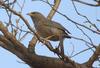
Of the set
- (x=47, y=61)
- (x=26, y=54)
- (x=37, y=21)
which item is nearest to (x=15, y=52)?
(x=26, y=54)

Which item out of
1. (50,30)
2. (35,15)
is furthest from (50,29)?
(35,15)

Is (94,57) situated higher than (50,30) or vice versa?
(94,57)

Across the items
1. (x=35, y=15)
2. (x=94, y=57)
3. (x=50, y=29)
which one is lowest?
(x=35, y=15)

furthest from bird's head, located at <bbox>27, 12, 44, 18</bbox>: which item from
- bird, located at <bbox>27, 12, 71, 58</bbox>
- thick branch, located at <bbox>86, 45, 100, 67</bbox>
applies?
thick branch, located at <bbox>86, 45, 100, 67</bbox>

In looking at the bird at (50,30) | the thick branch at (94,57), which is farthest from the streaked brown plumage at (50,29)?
the thick branch at (94,57)

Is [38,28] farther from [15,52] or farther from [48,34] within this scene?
[15,52]

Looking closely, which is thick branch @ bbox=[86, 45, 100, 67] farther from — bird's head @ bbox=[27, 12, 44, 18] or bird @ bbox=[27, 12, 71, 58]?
bird's head @ bbox=[27, 12, 44, 18]

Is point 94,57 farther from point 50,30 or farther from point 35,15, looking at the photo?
point 35,15

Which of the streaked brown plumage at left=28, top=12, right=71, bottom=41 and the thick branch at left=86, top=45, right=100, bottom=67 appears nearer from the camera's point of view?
the thick branch at left=86, top=45, right=100, bottom=67

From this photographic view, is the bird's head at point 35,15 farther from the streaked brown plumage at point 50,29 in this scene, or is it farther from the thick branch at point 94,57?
the thick branch at point 94,57

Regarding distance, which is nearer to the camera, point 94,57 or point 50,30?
point 94,57

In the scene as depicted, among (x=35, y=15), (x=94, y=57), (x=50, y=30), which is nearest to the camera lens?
(x=94, y=57)

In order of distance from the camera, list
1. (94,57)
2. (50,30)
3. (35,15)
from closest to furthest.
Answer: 1. (94,57)
2. (50,30)
3. (35,15)

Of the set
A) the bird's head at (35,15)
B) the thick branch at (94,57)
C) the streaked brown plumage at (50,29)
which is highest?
the thick branch at (94,57)
